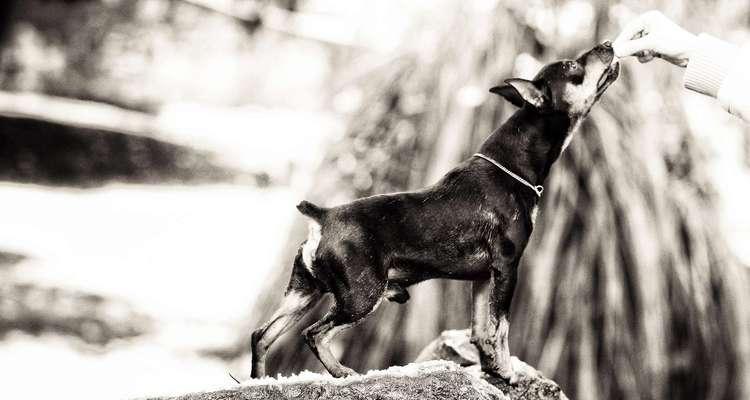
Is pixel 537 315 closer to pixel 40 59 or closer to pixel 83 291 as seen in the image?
pixel 83 291

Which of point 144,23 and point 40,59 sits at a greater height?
point 144,23

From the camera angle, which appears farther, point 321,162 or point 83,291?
point 83,291

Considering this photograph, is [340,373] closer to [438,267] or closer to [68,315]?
[438,267]

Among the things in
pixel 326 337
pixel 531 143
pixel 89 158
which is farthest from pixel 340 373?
pixel 89 158

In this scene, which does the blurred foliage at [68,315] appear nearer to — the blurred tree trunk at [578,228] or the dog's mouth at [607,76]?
the blurred tree trunk at [578,228]

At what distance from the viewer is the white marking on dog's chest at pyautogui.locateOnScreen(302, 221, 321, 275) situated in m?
1.04

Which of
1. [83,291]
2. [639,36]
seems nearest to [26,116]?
[83,291]

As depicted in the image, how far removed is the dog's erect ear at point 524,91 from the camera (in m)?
1.07

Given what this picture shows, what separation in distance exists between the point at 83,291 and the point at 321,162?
5.83 feet

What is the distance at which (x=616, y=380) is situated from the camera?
6.91 feet

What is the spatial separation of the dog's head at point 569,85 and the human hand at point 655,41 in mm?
73

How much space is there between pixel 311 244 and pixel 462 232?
207mm

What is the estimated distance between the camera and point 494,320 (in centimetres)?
108

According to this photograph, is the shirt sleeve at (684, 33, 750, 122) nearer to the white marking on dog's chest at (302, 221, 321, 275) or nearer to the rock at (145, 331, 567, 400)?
the rock at (145, 331, 567, 400)
